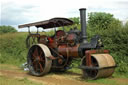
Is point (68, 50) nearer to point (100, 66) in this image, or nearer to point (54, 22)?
point (54, 22)

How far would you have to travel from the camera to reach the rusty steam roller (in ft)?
23.5

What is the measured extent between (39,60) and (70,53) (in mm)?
1517

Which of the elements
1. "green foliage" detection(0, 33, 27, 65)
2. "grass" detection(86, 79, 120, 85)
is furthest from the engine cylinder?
"green foliage" detection(0, 33, 27, 65)

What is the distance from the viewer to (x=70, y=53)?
838 centimetres

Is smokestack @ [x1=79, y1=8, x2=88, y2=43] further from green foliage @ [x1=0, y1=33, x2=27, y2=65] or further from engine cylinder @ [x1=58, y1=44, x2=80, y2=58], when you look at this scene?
green foliage @ [x1=0, y1=33, x2=27, y2=65]

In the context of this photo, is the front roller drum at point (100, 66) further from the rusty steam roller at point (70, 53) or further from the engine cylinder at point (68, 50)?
the engine cylinder at point (68, 50)

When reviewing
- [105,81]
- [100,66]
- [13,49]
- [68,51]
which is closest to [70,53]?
[68,51]

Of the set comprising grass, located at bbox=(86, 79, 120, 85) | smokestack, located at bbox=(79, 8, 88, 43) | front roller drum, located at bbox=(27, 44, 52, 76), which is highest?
smokestack, located at bbox=(79, 8, 88, 43)

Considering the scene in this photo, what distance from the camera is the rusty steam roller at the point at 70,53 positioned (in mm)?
7150

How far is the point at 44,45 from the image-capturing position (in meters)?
8.99

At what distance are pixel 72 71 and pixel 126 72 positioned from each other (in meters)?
2.52

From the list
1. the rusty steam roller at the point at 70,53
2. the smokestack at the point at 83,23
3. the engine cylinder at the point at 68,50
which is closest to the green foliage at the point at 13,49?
the rusty steam roller at the point at 70,53

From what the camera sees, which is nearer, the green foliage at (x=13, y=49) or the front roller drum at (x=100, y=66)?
the front roller drum at (x=100, y=66)

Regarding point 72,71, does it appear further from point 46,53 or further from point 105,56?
point 105,56
